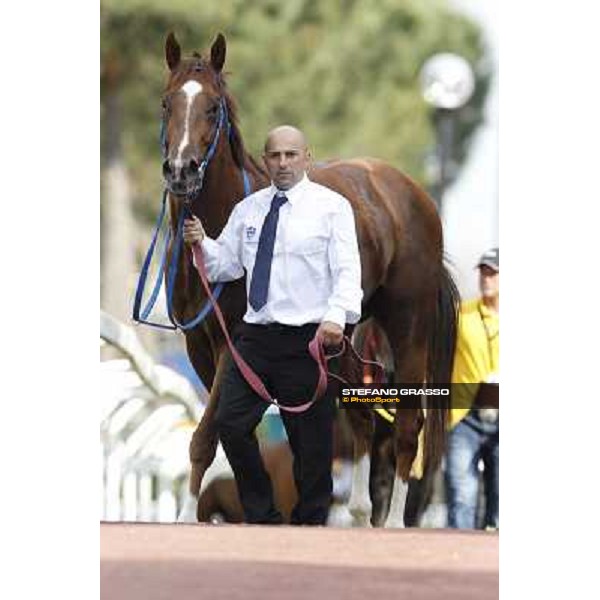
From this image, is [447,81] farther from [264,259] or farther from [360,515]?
[360,515]

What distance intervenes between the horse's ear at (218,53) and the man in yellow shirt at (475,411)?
1.50 metres

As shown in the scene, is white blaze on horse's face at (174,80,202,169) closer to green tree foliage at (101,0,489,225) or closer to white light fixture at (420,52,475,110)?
green tree foliage at (101,0,489,225)

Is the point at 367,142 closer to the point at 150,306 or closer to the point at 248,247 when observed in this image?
the point at 248,247

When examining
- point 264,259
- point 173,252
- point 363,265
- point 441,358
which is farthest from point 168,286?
point 441,358

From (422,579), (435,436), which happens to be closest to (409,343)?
(435,436)

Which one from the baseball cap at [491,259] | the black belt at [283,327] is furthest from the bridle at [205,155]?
the baseball cap at [491,259]

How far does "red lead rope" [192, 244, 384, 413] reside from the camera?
8.34 metres

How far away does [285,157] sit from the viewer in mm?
8422

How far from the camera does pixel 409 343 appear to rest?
8617 millimetres

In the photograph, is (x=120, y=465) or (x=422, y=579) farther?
(x=120, y=465)

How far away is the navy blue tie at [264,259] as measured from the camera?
8352mm

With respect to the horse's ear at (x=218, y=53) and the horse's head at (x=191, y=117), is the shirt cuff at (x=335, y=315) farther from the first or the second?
the horse's ear at (x=218, y=53)

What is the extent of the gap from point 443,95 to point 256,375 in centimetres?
154
